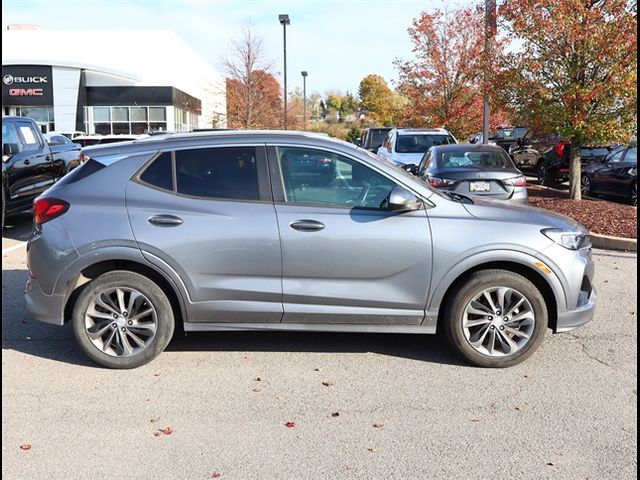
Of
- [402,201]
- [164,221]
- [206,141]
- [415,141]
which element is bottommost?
[164,221]

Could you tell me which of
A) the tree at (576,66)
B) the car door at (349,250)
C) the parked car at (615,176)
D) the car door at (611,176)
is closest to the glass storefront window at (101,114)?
the parked car at (615,176)

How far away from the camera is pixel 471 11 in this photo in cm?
2359

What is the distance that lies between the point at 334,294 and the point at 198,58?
65.6 metres

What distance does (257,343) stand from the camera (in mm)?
5816

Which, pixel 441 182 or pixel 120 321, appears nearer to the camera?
pixel 120 321

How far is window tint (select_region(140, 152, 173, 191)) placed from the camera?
17.2ft

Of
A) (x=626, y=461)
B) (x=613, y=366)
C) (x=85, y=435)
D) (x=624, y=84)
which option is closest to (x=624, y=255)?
(x=624, y=84)

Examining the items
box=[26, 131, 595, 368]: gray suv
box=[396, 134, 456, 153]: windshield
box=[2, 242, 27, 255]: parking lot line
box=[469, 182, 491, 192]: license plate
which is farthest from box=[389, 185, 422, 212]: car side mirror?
box=[396, 134, 456, 153]: windshield

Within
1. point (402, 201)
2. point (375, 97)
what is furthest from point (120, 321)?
point (375, 97)

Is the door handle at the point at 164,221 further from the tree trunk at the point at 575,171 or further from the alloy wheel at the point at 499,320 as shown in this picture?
the tree trunk at the point at 575,171

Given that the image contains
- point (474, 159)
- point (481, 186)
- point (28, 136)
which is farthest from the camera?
point (28, 136)

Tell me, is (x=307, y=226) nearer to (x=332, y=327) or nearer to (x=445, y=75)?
(x=332, y=327)

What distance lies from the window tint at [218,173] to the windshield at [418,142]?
12.7 metres

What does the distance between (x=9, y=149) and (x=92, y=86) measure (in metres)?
37.4
